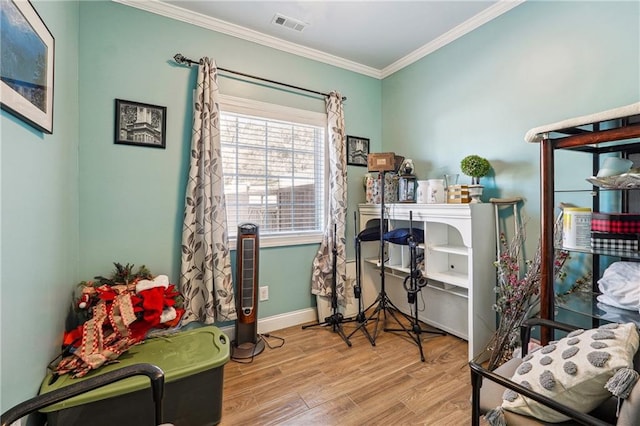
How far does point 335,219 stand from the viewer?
9.45 feet

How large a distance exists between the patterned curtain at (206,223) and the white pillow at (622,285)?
2.42 meters

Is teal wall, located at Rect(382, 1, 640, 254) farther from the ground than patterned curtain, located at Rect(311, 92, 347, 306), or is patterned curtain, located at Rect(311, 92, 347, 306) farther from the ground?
teal wall, located at Rect(382, 1, 640, 254)

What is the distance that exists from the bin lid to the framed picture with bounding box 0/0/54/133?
1205 millimetres

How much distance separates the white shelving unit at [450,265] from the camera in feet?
7.06

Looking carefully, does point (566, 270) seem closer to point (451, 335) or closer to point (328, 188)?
point (451, 335)

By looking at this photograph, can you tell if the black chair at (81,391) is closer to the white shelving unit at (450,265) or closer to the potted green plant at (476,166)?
the white shelving unit at (450,265)

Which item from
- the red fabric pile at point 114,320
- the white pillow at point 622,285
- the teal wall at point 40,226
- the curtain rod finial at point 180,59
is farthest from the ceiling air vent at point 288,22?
the white pillow at point 622,285

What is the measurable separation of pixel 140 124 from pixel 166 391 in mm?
1819

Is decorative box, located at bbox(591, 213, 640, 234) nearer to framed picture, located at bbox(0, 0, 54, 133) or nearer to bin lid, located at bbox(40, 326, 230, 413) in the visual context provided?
bin lid, located at bbox(40, 326, 230, 413)

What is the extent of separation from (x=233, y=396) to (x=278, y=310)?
992 mm

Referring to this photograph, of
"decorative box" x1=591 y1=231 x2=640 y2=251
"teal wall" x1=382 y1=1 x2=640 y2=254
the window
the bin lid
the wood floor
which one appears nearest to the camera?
the bin lid

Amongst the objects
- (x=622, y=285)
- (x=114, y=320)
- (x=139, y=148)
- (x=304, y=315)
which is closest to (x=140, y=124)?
(x=139, y=148)

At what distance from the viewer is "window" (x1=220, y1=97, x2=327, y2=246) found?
2549 mm

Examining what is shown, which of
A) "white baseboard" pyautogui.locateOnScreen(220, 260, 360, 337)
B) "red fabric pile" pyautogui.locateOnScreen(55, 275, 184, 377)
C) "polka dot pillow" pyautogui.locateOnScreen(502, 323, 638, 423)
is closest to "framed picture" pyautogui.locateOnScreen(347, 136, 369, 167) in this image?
"white baseboard" pyautogui.locateOnScreen(220, 260, 360, 337)
